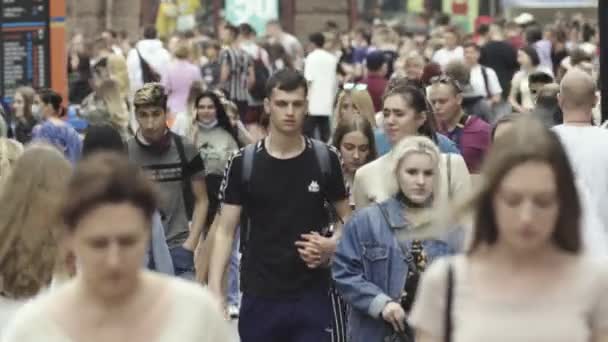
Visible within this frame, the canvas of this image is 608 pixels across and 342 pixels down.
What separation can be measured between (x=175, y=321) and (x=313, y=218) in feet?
13.1

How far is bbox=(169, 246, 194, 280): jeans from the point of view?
10117 mm

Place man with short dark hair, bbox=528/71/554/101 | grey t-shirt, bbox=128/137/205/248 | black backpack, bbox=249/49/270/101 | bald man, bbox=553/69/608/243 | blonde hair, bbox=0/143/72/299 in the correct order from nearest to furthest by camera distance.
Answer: blonde hair, bbox=0/143/72/299 → bald man, bbox=553/69/608/243 → grey t-shirt, bbox=128/137/205/248 → man with short dark hair, bbox=528/71/554/101 → black backpack, bbox=249/49/270/101

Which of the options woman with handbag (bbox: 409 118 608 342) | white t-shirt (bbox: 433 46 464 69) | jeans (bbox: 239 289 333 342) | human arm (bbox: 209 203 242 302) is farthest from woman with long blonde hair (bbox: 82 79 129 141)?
woman with handbag (bbox: 409 118 608 342)

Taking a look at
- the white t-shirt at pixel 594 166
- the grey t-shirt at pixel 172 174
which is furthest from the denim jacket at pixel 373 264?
the grey t-shirt at pixel 172 174

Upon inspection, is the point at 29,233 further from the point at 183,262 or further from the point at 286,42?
the point at 286,42

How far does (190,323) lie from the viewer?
4.78 m

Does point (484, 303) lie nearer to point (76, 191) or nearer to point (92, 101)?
point (76, 191)

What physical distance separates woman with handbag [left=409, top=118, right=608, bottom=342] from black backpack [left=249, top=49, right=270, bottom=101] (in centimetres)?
1776

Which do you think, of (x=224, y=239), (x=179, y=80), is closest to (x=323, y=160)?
(x=224, y=239)

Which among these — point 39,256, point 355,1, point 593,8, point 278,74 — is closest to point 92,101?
point 278,74

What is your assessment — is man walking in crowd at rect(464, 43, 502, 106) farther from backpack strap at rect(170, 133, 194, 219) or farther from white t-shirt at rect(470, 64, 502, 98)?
backpack strap at rect(170, 133, 194, 219)

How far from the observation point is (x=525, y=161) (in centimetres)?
483

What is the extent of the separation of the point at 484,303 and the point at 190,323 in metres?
0.73

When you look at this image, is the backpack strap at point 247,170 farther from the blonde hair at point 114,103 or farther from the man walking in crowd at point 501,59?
the man walking in crowd at point 501,59
